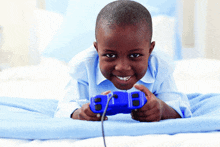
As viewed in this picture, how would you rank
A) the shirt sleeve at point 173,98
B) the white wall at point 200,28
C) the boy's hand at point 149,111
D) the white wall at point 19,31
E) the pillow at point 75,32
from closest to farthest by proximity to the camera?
the boy's hand at point 149,111 < the shirt sleeve at point 173,98 < the pillow at point 75,32 < the white wall at point 200,28 < the white wall at point 19,31

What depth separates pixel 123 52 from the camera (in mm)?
793

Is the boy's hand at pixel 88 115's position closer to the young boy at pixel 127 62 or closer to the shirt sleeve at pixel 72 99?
the young boy at pixel 127 62

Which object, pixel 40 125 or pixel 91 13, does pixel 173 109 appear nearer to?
pixel 40 125

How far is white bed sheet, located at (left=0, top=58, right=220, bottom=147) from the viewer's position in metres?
0.60

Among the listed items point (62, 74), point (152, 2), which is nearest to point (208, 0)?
point (152, 2)

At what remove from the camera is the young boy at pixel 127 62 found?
786 millimetres

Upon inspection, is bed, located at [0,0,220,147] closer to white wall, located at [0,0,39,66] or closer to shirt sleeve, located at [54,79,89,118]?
shirt sleeve, located at [54,79,89,118]

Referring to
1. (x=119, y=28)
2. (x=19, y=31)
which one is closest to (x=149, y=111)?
(x=119, y=28)

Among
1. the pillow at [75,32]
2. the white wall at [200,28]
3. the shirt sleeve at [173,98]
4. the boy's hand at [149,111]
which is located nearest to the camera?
the boy's hand at [149,111]

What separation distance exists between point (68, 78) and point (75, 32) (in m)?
0.76

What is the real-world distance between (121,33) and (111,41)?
0.12 ft

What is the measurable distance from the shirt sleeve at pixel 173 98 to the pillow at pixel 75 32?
3.29 feet

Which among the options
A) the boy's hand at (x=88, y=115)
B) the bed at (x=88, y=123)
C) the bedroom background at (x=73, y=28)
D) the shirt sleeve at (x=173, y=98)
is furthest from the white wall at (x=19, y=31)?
the boy's hand at (x=88, y=115)

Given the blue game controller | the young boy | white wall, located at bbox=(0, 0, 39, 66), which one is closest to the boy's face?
the young boy
